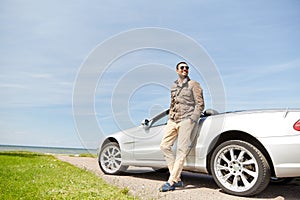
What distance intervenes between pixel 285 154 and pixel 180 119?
5.68 feet

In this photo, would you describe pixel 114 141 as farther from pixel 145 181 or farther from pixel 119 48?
pixel 119 48

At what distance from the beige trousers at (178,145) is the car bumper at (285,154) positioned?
127 centimetres

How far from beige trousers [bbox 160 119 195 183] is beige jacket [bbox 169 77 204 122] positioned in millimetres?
119

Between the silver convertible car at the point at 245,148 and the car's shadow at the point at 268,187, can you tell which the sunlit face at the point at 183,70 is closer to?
the silver convertible car at the point at 245,148

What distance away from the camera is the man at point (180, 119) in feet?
16.6

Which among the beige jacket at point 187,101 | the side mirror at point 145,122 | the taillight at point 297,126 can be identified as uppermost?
the beige jacket at point 187,101

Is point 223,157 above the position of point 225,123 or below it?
below

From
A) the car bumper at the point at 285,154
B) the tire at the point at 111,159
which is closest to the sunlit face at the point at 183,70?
the car bumper at the point at 285,154

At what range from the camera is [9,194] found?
396 centimetres

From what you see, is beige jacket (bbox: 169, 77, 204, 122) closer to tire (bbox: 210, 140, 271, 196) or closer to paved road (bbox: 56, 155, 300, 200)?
tire (bbox: 210, 140, 271, 196)

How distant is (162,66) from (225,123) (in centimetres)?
251

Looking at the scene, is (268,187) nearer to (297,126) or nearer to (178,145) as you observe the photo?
(297,126)

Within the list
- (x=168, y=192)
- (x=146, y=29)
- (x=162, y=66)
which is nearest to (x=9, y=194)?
(x=168, y=192)

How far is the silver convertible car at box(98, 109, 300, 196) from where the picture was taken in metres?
4.23
